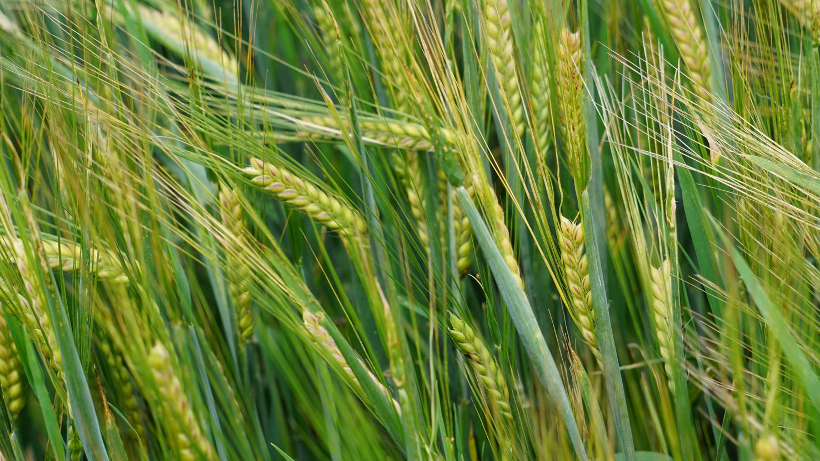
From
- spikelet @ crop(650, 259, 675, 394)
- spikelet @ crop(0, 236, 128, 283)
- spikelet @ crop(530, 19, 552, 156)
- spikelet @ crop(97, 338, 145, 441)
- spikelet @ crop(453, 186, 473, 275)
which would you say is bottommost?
spikelet @ crop(97, 338, 145, 441)

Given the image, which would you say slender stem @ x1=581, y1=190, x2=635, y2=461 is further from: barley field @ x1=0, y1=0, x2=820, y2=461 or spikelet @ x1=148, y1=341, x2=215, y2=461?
spikelet @ x1=148, y1=341, x2=215, y2=461

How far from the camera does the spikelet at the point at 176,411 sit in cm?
45

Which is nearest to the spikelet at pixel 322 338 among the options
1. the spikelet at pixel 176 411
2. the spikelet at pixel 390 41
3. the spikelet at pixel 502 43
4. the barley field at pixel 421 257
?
the barley field at pixel 421 257

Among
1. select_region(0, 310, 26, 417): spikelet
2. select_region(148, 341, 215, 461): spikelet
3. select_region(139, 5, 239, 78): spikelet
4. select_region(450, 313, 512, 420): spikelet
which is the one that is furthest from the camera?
select_region(139, 5, 239, 78): spikelet

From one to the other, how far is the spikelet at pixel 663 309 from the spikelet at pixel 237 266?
0.35m

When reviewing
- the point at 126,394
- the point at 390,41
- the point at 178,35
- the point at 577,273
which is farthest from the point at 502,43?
the point at 126,394

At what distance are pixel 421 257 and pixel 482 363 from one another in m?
0.11

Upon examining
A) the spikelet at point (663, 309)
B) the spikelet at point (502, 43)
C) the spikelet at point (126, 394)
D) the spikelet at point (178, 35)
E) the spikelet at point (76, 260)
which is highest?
the spikelet at point (178, 35)

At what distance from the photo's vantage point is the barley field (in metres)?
0.48

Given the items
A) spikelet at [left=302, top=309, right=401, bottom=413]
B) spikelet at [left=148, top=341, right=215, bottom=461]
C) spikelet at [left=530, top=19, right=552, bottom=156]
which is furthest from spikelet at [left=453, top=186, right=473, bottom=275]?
spikelet at [left=148, top=341, right=215, bottom=461]

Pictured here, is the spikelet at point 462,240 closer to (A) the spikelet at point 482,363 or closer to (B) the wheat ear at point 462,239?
(B) the wheat ear at point 462,239

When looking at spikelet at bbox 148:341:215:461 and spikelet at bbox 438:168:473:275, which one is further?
spikelet at bbox 438:168:473:275

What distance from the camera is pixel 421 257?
0.58 meters

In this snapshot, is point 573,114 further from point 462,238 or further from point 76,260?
point 76,260
